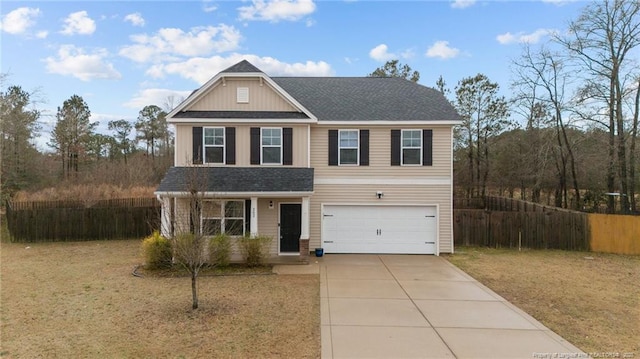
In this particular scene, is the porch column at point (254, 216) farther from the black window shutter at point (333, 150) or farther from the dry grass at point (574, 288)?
the dry grass at point (574, 288)

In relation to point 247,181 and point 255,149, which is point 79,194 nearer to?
point 255,149

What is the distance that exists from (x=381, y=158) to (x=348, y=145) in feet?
4.78

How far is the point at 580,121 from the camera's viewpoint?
21828mm

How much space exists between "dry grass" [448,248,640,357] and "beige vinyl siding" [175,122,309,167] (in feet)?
23.7

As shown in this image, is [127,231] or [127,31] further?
[127,231]

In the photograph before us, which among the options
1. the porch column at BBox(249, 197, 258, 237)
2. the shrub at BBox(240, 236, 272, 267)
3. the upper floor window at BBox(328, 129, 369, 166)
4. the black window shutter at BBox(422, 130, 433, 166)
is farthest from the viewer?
the upper floor window at BBox(328, 129, 369, 166)

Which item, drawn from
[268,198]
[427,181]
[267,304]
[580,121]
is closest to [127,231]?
[268,198]

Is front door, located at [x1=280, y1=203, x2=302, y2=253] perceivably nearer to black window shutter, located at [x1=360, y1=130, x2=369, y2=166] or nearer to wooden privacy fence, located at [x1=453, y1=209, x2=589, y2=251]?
black window shutter, located at [x1=360, y1=130, x2=369, y2=166]

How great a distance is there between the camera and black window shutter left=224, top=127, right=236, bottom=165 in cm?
1445

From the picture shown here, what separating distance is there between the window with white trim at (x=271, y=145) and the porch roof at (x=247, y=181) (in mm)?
385

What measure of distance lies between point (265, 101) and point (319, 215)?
5109 millimetres

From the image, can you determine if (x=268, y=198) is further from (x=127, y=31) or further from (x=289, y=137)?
(x=127, y=31)

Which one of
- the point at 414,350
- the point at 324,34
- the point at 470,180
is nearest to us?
the point at 414,350

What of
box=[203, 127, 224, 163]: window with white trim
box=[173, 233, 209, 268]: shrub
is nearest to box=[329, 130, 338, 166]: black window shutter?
box=[203, 127, 224, 163]: window with white trim
